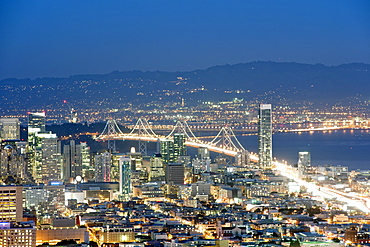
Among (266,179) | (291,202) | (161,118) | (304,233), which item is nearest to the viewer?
(304,233)

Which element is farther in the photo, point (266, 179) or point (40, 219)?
point (266, 179)

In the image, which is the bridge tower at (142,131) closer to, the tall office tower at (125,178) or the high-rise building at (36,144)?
the high-rise building at (36,144)

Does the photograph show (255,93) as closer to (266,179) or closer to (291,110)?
(291,110)

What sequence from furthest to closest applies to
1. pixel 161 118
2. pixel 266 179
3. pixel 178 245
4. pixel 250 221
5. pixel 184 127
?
pixel 161 118, pixel 184 127, pixel 266 179, pixel 250 221, pixel 178 245

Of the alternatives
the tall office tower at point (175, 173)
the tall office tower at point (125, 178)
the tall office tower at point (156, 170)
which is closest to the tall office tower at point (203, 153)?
the tall office tower at point (156, 170)

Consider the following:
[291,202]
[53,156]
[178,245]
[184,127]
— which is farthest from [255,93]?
[178,245]

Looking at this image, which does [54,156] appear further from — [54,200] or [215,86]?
[215,86]
